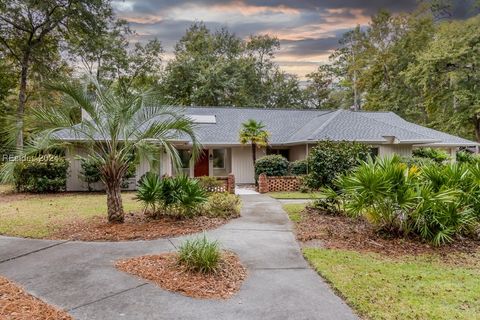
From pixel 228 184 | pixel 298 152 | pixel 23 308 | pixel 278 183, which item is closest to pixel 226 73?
pixel 298 152

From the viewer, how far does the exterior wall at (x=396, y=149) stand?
745 inches

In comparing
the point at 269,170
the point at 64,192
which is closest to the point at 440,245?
the point at 269,170

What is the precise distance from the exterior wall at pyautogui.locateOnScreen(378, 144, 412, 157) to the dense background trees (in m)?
9.90

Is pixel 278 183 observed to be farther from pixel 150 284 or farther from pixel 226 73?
pixel 226 73

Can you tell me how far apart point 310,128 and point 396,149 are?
493 centimetres

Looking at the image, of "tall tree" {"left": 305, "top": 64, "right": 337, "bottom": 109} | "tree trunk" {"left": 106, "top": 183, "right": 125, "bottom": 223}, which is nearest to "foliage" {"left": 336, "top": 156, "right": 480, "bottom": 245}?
"tree trunk" {"left": 106, "top": 183, "right": 125, "bottom": 223}

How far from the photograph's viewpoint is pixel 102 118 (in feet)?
27.8

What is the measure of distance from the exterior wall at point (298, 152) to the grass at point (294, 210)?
744 centimetres

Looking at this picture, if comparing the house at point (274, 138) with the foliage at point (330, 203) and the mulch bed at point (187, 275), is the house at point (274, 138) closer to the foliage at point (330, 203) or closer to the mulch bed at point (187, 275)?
the foliage at point (330, 203)

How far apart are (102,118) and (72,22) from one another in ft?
58.9

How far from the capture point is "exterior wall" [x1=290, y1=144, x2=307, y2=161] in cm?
1891

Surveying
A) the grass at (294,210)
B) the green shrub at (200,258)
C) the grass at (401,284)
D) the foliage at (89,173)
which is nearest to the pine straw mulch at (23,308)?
the green shrub at (200,258)

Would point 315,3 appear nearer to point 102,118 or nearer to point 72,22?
point 102,118

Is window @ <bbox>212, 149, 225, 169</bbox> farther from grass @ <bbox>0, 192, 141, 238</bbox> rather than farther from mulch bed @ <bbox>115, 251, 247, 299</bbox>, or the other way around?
mulch bed @ <bbox>115, 251, 247, 299</bbox>
